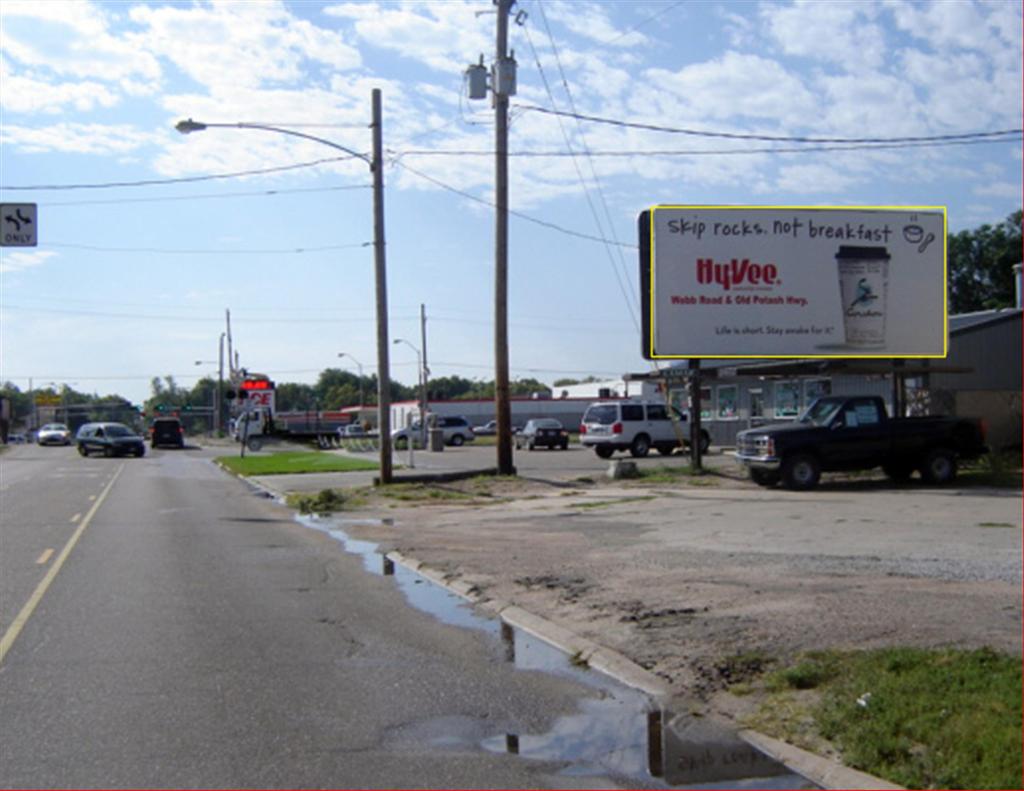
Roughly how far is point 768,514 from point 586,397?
81517 millimetres

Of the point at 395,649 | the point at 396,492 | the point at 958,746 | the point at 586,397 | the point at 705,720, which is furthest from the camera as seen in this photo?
the point at 586,397

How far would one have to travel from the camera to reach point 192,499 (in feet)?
88.2

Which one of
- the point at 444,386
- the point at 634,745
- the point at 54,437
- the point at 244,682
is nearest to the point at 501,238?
the point at 244,682

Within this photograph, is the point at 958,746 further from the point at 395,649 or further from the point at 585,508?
the point at 585,508

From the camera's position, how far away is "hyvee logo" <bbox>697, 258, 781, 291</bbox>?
28.0m

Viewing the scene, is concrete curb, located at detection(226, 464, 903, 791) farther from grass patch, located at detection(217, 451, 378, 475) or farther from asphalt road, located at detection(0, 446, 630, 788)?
grass patch, located at detection(217, 451, 378, 475)

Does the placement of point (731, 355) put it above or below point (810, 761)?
above

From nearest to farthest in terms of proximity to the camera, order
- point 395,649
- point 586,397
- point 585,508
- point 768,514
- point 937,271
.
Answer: point 395,649
point 768,514
point 585,508
point 937,271
point 586,397

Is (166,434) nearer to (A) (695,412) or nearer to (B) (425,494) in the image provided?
(B) (425,494)

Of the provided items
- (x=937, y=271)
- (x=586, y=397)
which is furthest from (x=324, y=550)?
(x=586, y=397)

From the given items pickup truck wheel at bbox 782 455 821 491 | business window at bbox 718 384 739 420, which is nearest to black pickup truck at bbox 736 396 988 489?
pickup truck wheel at bbox 782 455 821 491

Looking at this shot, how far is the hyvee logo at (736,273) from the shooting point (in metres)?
28.0

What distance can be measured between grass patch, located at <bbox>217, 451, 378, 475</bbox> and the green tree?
110ft

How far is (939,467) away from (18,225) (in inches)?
783
